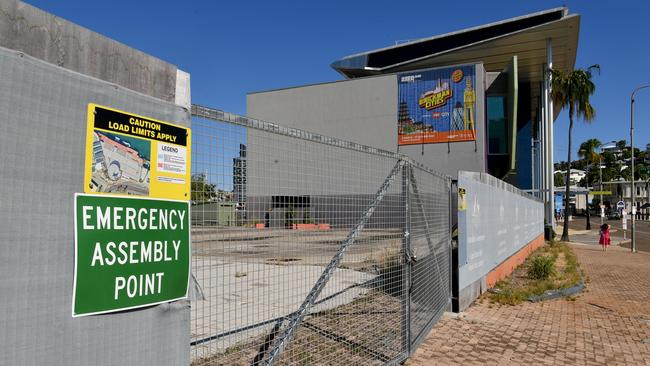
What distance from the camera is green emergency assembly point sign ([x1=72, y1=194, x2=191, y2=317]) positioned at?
2025 millimetres

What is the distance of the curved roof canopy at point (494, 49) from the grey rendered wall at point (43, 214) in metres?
43.5

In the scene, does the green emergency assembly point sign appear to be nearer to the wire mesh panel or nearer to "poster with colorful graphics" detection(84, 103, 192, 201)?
"poster with colorful graphics" detection(84, 103, 192, 201)

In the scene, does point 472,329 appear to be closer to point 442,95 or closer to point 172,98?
point 172,98

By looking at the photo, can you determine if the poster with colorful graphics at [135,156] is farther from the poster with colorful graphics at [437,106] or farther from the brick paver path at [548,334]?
the poster with colorful graphics at [437,106]

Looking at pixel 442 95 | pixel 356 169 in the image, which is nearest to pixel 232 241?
pixel 356 169

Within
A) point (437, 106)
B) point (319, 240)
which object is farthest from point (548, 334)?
point (437, 106)

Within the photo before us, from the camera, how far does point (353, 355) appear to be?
16.8 ft

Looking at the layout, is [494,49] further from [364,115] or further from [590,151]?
[590,151]

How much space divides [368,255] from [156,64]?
3.85 m

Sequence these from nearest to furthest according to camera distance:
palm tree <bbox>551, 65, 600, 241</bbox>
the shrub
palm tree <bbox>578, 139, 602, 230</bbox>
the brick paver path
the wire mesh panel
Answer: the brick paver path, the wire mesh panel, the shrub, palm tree <bbox>551, 65, 600, 241</bbox>, palm tree <bbox>578, 139, 602, 230</bbox>

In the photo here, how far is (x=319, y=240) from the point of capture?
4.09 metres

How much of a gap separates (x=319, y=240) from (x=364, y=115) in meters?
41.4

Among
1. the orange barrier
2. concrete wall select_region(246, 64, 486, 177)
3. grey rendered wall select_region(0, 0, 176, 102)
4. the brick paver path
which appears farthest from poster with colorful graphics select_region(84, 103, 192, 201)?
concrete wall select_region(246, 64, 486, 177)

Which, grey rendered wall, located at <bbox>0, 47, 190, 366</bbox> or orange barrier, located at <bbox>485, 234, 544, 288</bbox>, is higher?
grey rendered wall, located at <bbox>0, 47, 190, 366</bbox>
